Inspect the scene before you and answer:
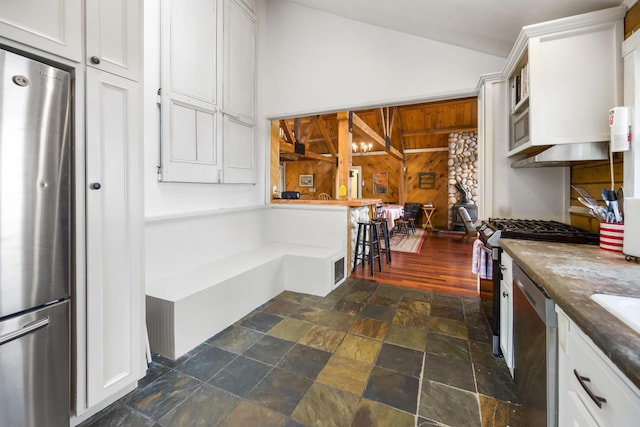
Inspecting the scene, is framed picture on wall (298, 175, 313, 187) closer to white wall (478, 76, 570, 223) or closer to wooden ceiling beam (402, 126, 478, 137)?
wooden ceiling beam (402, 126, 478, 137)

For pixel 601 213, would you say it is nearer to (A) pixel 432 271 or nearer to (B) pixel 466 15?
(B) pixel 466 15

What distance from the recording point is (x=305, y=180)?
35.9ft

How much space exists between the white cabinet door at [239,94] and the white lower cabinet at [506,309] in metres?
2.79

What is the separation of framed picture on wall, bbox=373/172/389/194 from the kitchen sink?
382 inches

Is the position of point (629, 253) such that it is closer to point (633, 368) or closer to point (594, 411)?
point (594, 411)

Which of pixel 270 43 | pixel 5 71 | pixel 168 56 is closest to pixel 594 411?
pixel 5 71

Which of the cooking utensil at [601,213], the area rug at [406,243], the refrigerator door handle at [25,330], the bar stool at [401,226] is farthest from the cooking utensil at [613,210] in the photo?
the bar stool at [401,226]

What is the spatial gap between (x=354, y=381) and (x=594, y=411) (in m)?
1.23

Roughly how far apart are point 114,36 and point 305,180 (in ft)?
31.3

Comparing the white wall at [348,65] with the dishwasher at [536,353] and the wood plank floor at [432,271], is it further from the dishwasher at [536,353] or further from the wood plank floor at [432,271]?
the dishwasher at [536,353]

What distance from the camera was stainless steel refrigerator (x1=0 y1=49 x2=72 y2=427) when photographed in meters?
1.06

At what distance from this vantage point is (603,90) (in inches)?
63.5

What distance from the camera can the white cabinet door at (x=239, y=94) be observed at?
3160mm

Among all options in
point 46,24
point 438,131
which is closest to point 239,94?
point 46,24
